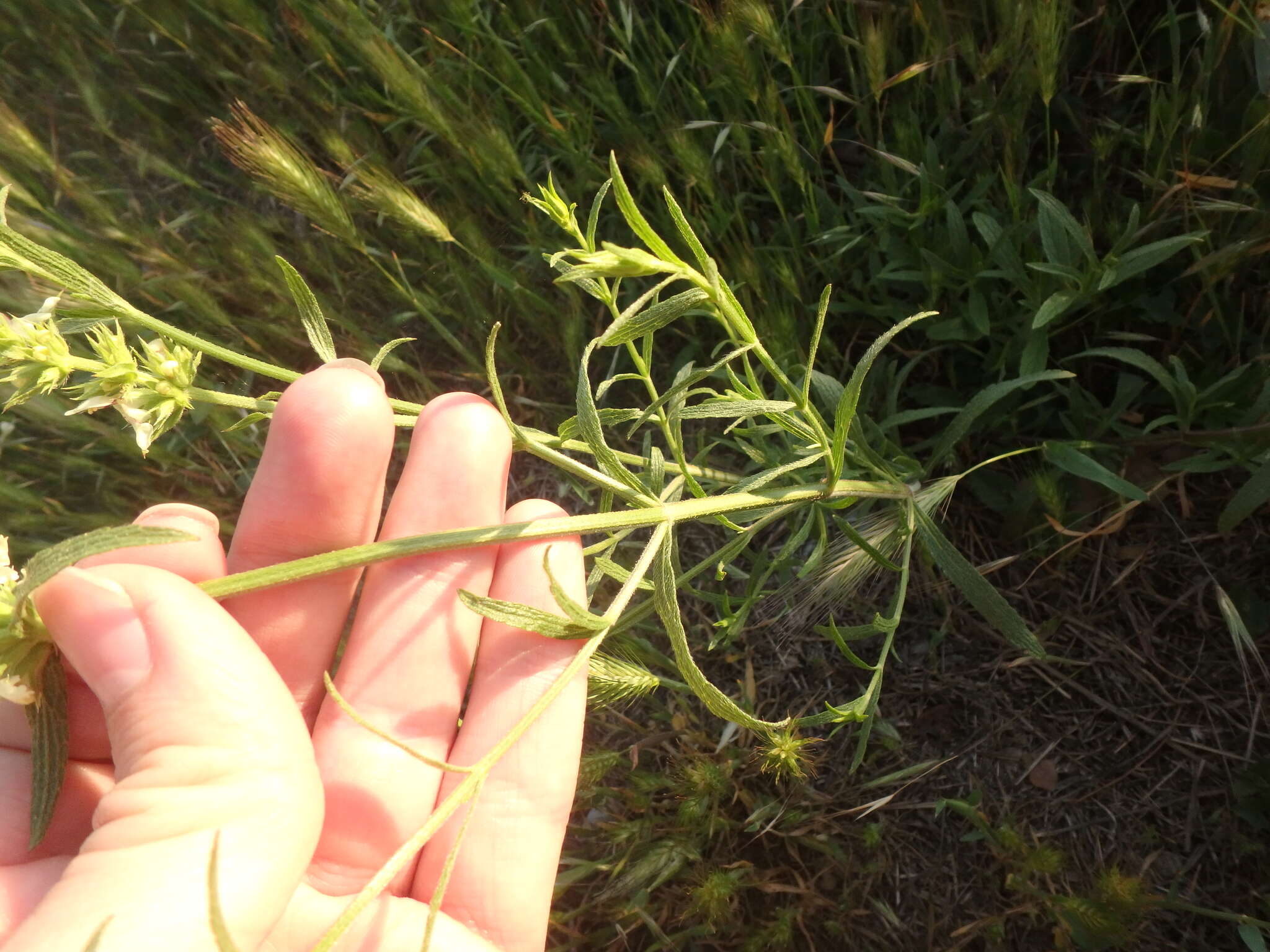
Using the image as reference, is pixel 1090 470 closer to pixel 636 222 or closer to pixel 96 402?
pixel 636 222

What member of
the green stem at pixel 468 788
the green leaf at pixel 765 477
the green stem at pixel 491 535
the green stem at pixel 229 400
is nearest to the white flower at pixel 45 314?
the green stem at pixel 229 400

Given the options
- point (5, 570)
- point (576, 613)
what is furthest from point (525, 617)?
point (5, 570)

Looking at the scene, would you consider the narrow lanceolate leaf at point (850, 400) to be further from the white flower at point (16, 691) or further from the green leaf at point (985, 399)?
the white flower at point (16, 691)

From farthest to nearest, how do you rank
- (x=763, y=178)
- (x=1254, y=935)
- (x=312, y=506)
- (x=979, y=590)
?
(x=763, y=178), (x=1254, y=935), (x=979, y=590), (x=312, y=506)

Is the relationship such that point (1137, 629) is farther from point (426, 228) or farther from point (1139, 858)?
point (426, 228)

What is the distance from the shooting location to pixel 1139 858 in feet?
6.70

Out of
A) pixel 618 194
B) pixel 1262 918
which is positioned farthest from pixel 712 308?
pixel 1262 918

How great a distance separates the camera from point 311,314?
149 centimetres

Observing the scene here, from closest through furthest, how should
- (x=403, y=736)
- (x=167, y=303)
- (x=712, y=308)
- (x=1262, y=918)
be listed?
(x=712, y=308) < (x=403, y=736) < (x=1262, y=918) < (x=167, y=303)

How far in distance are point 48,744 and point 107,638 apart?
0.17m

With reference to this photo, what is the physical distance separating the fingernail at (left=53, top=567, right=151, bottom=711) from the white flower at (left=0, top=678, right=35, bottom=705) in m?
0.06

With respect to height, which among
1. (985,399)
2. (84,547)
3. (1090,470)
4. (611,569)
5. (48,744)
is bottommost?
(1090,470)

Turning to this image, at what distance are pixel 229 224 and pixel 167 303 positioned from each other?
0.29m

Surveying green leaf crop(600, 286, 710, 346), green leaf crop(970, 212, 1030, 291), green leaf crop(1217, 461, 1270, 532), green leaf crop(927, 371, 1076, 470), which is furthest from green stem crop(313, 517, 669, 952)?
green leaf crop(1217, 461, 1270, 532)
